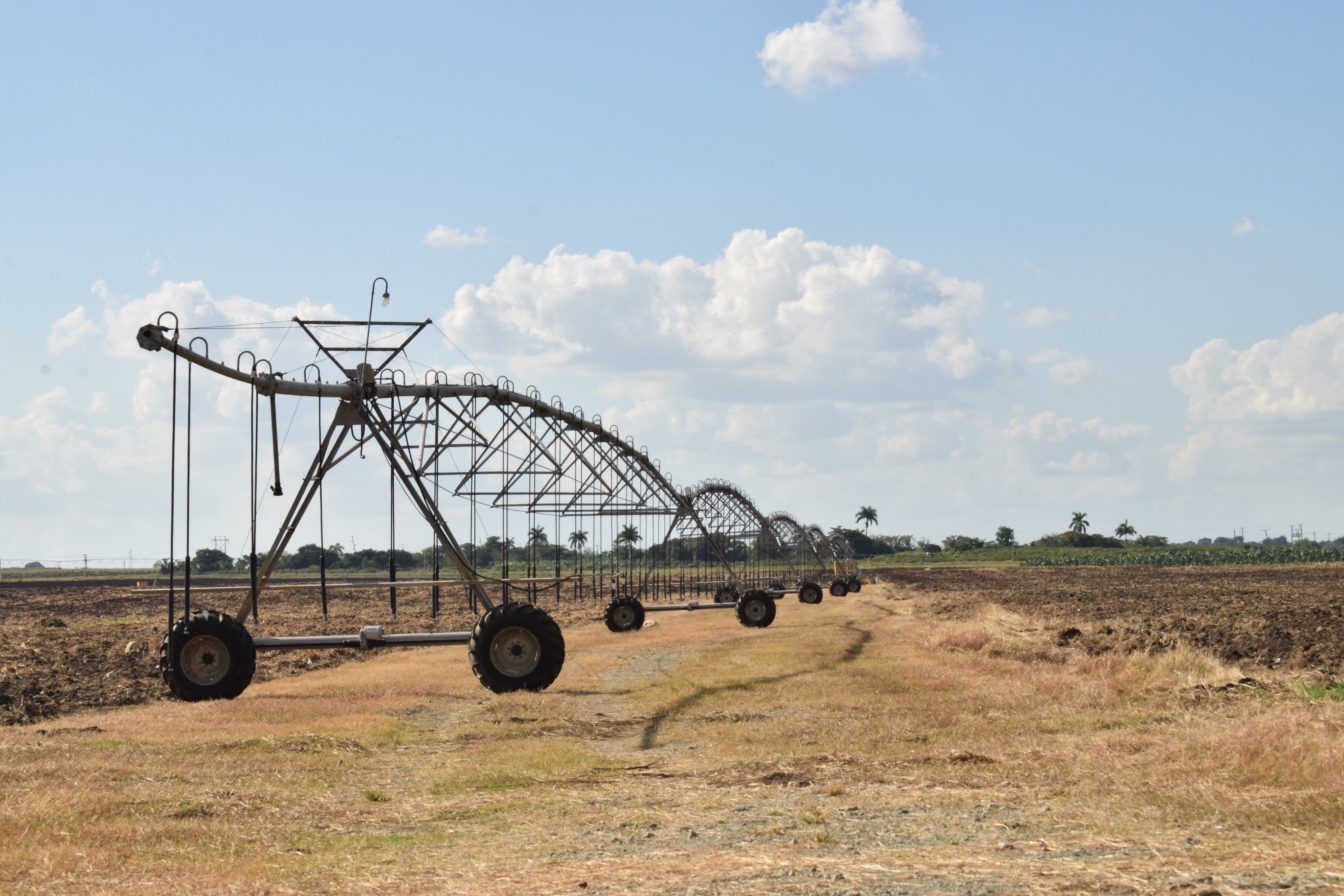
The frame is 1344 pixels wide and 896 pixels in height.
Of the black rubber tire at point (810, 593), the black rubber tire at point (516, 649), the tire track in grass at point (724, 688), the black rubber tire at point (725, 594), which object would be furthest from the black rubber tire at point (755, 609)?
the black rubber tire at point (516, 649)

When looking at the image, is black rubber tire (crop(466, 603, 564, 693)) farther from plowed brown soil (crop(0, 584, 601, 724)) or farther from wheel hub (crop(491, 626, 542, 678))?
plowed brown soil (crop(0, 584, 601, 724))

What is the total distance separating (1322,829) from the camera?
9586 millimetres

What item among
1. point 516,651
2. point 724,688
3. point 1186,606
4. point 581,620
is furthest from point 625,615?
point 1186,606

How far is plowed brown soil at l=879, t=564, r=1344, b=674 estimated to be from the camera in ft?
87.7

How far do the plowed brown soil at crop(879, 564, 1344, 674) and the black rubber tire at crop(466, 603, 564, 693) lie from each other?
1303 cm

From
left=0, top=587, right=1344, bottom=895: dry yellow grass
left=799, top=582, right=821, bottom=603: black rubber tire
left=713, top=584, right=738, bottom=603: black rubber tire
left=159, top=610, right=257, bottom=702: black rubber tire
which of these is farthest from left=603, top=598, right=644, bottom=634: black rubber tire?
left=799, top=582, right=821, bottom=603: black rubber tire

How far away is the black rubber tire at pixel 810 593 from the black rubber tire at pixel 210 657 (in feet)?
156

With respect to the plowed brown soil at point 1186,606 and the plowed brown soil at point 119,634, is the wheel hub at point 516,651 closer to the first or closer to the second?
the plowed brown soil at point 119,634

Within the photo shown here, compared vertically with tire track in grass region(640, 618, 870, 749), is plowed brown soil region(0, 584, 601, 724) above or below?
above

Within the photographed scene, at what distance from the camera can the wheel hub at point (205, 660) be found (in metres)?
20.1

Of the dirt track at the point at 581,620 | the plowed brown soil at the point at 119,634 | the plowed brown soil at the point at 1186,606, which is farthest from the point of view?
the plowed brown soil at the point at 1186,606

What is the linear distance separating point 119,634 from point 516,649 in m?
27.5

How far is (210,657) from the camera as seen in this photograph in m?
20.2

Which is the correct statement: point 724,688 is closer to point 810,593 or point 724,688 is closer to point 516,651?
point 516,651
